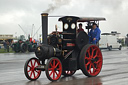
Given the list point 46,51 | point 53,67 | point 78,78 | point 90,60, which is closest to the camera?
point 53,67

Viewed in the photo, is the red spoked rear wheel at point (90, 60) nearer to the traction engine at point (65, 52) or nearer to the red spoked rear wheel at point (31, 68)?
the traction engine at point (65, 52)

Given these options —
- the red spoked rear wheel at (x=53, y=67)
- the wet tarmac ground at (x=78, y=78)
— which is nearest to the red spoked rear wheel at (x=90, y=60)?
the wet tarmac ground at (x=78, y=78)

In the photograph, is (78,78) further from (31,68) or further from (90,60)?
(31,68)

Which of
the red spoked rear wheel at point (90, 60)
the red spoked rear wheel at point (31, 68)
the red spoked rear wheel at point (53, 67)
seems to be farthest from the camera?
the red spoked rear wheel at point (90, 60)

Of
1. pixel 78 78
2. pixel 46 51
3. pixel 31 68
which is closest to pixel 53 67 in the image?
pixel 46 51

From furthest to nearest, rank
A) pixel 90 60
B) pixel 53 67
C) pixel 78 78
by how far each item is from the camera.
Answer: pixel 90 60
pixel 78 78
pixel 53 67

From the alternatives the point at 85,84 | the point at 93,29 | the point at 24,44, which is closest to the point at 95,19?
the point at 93,29

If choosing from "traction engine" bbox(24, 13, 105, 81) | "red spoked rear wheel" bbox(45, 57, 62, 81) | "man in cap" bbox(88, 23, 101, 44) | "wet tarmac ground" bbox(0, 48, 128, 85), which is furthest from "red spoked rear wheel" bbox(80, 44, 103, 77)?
"red spoked rear wheel" bbox(45, 57, 62, 81)

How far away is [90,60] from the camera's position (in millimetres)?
8547

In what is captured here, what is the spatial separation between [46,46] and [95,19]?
2.21 meters

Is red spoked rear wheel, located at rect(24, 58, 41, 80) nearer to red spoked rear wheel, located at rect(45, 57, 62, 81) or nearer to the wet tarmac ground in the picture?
the wet tarmac ground

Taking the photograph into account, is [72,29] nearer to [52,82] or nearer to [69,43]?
[69,43]

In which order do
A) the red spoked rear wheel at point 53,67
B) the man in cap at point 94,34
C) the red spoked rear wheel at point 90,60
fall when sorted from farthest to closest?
the man in cap at point 94,34, the red spoked rear wheel at point 90,60, the red spoked rear wheel at point 53,67

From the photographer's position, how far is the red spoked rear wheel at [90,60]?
815 centimetres
